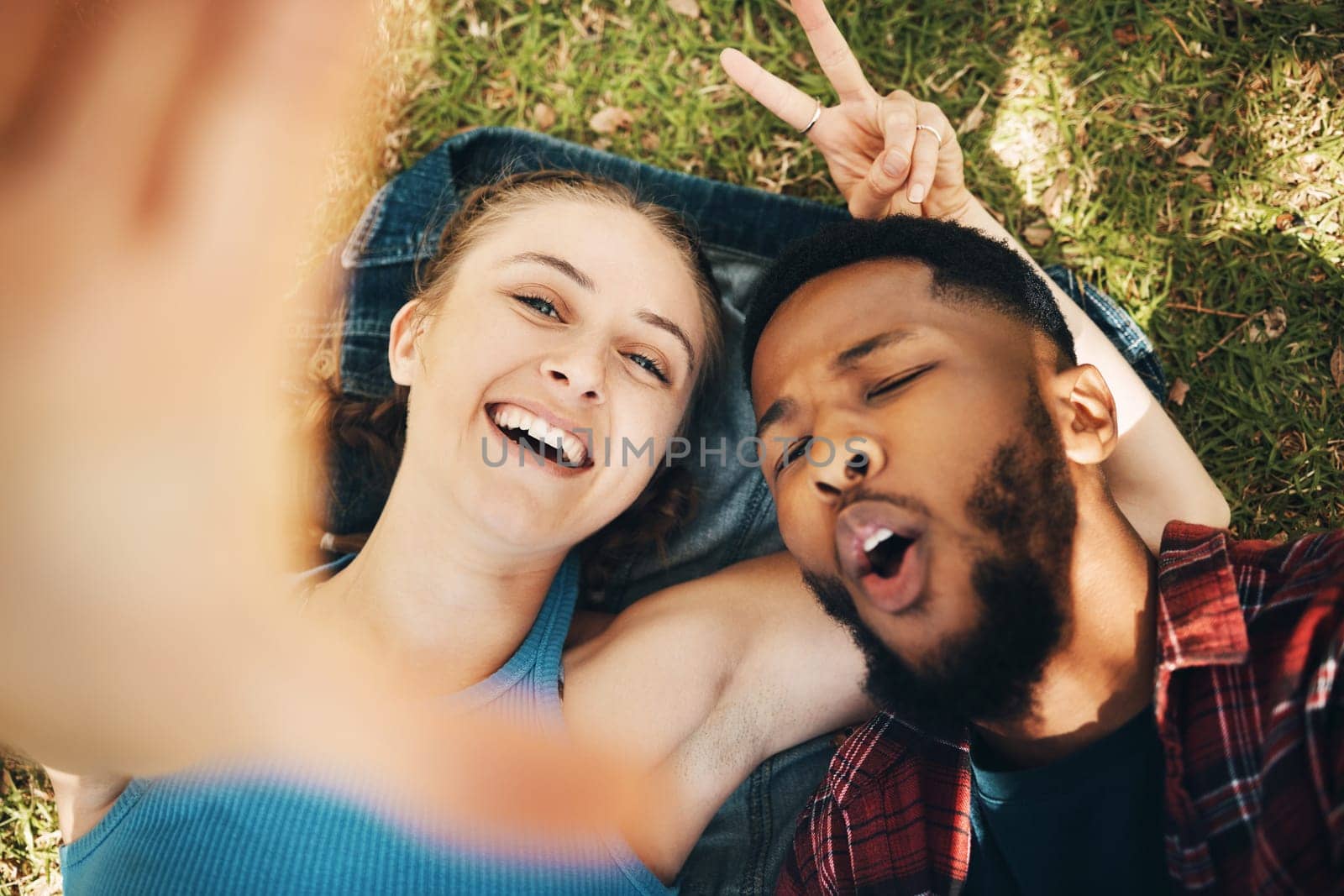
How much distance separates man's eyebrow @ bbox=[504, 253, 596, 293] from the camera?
284cm

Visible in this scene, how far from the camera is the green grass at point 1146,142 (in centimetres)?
345

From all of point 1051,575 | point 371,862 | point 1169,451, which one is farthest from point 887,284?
point 371,862

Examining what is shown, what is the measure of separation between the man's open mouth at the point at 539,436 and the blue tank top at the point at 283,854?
1.29 metres

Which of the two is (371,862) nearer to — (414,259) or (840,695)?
(840,695)

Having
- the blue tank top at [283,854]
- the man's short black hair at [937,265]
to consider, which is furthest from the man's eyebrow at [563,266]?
the blue tank top at [283,854]

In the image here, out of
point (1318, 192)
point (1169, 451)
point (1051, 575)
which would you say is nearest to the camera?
point (1051, 575)

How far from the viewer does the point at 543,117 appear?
4.04 meters

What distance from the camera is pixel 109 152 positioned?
2303 mm

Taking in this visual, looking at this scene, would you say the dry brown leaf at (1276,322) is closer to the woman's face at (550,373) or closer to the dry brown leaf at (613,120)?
the woman's face at (550,373)

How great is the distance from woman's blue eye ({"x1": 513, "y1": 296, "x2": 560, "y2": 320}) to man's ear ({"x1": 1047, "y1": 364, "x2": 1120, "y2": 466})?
63.5 inches

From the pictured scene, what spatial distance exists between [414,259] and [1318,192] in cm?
391

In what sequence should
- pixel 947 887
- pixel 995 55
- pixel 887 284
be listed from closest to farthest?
1. pixel 887 284
2. pixel 947 887
3. pixel 995 55

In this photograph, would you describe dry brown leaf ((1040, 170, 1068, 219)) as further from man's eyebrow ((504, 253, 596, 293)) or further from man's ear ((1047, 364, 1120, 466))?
man's eyebrow ((504, 253, 596, 293))

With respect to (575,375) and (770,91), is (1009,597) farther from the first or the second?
(770,91)
